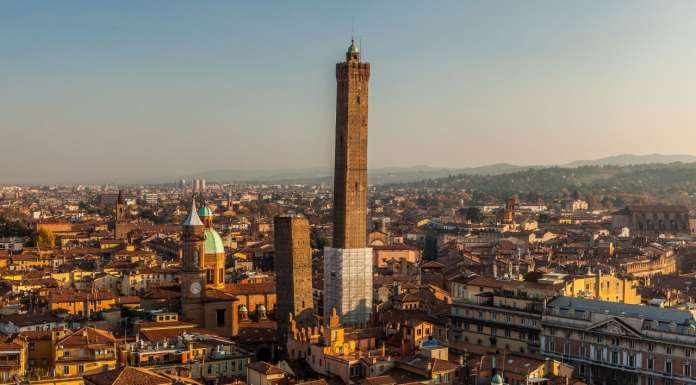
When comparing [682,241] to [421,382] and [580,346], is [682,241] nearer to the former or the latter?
[580,346]

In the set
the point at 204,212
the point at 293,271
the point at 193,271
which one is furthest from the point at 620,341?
the point at 204,212

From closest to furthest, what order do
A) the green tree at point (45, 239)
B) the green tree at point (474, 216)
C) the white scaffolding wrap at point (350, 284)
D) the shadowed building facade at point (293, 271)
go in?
the shadowed building facade at point (293, 271)
the white scaffolding wrap at point (350, 284)
the green tree at point (45, 239)
the green tree at point (474, 216)

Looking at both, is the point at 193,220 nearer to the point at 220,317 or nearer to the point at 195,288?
the point at 195,288

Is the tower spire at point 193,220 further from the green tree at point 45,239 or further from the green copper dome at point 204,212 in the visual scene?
the green tree at point 45,239

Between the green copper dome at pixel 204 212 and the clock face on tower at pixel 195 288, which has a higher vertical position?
the green copper dome at pixel 204 212

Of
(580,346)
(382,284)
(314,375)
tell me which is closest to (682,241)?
(382,284)

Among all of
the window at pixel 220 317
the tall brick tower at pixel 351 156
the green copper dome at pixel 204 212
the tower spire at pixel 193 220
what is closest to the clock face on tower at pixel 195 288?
the window at pixel 220 317
